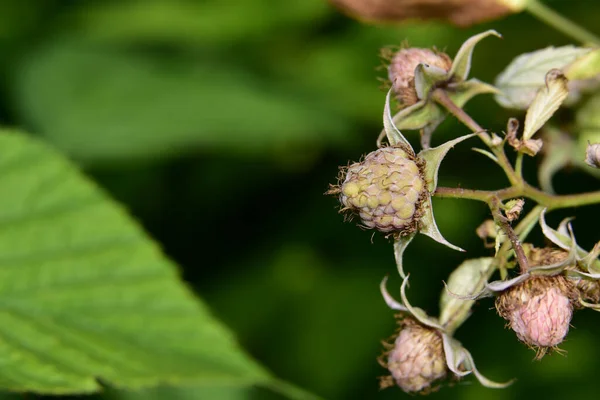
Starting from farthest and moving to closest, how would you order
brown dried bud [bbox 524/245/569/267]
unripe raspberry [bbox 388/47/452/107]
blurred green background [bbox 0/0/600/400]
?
blurred green background [bbox 0/0/600/400]
unripe raspberry [bbox 388/47/452/107]
brown dried bud [bbox 524/245/569/267]

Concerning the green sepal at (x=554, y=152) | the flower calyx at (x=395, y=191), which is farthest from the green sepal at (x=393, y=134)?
the green sepal at (x=554, y=152)

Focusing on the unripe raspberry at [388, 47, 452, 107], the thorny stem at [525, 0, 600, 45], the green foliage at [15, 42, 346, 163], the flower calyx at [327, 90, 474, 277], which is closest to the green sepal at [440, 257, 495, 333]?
the flower calyx at [327, 90, 474, 277]

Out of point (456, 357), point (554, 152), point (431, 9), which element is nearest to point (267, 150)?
point (431, 9)

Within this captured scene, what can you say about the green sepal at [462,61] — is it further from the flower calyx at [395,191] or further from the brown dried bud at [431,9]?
the brown dried bud at [431,9]

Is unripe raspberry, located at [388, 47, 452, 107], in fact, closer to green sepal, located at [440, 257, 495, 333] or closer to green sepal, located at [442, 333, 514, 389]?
green sepal, located at [440, 257, 495, 333]

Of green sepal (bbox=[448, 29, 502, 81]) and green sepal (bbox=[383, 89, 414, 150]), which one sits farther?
green sepal (bbox=[448, 29, 502, 81])

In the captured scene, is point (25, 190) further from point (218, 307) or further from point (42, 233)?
point (218, 307)

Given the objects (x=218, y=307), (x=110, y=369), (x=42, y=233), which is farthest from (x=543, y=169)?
(x=218, y=307)

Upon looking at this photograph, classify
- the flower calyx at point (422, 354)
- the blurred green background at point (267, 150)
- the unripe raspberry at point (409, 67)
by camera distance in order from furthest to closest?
1. the blurred green background at point (267, 150)
2. the unripe raspberry at point (409, 67)
3. the flower calyx at point (422, 354)
